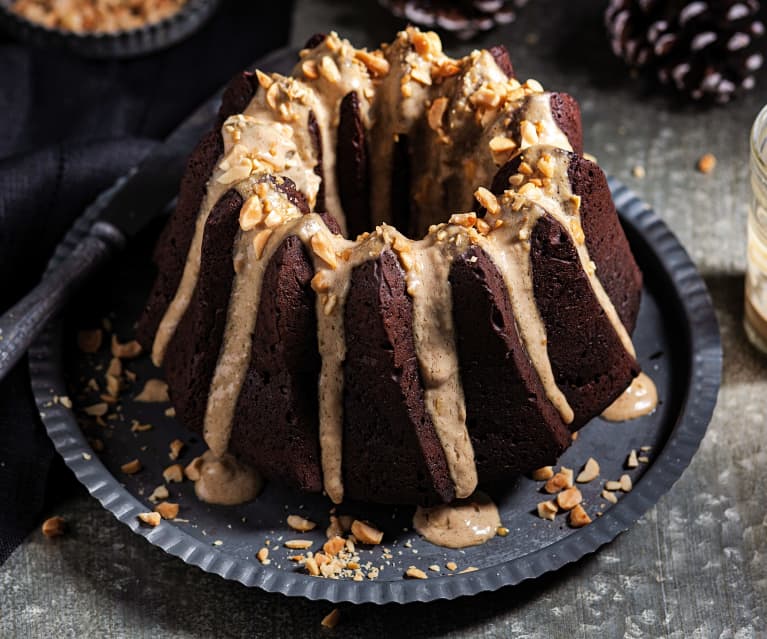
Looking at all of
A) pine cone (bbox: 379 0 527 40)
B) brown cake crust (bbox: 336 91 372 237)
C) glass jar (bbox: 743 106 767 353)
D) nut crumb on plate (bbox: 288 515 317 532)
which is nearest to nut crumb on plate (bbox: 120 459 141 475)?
nut crumb on plate (bbox: 288 515 317 532)

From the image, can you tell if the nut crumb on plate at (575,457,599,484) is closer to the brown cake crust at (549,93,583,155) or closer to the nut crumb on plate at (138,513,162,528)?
the brown cake crust at (549,93,583,155)

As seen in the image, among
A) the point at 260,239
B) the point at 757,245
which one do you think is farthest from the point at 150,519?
the point at 757,245

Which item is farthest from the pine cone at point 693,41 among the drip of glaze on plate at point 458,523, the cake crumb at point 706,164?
the drip of glaze on plate at point 458,523

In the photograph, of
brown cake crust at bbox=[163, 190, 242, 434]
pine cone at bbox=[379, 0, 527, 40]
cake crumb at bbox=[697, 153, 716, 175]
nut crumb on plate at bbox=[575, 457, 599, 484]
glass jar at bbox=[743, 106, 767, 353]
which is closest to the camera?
brown cake crust at bbox=[163, 190, 242, 434]

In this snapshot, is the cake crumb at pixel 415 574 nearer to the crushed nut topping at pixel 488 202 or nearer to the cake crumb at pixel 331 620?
the cake crumb at pixel 331 620

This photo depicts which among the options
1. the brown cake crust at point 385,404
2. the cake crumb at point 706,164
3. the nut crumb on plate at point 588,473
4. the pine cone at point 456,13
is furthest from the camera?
the pine cone at point 456,13

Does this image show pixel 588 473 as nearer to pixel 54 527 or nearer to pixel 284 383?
pixel 284 383
